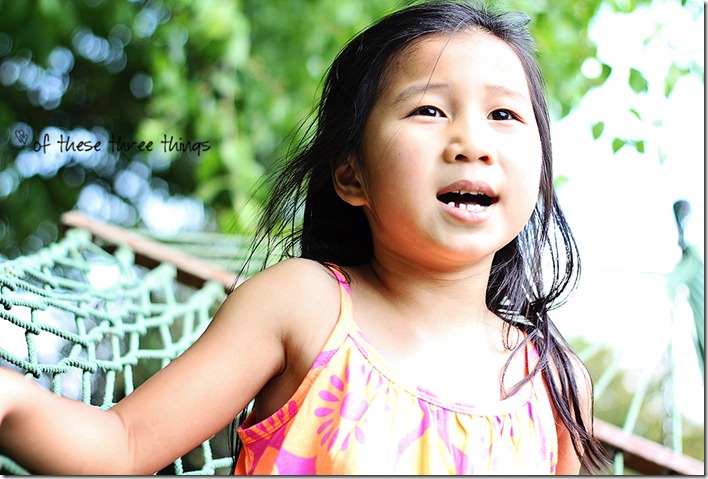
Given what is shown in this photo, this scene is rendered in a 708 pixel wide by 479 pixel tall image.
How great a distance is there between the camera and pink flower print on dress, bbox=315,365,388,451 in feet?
2.88

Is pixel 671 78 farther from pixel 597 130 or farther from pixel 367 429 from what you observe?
pixel 367 429

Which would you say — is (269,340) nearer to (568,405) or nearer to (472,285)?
(472,285)

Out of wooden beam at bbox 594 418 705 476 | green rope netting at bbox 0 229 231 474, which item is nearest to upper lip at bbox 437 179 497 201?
green rope netting at bbox 0 229 231 474

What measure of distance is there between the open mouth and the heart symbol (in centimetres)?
267

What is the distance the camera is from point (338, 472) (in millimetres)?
860

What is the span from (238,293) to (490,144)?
287 mm

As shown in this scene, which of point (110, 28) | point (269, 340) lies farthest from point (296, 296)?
point (110, 28)

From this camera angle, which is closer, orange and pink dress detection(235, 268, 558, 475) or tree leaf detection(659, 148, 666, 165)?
orange and pink dress detection(235, 268, 558, 475)

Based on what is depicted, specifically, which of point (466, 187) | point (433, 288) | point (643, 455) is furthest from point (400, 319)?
point (643, 455)

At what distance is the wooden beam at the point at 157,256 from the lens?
1.99m

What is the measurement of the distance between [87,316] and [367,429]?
0.60 m

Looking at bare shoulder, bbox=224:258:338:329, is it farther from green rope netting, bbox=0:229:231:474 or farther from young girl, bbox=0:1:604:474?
green rope netting, bbox=0:229:231:474

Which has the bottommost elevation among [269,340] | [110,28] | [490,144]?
[269,340]

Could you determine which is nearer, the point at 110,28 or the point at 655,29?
the point at 655,29
